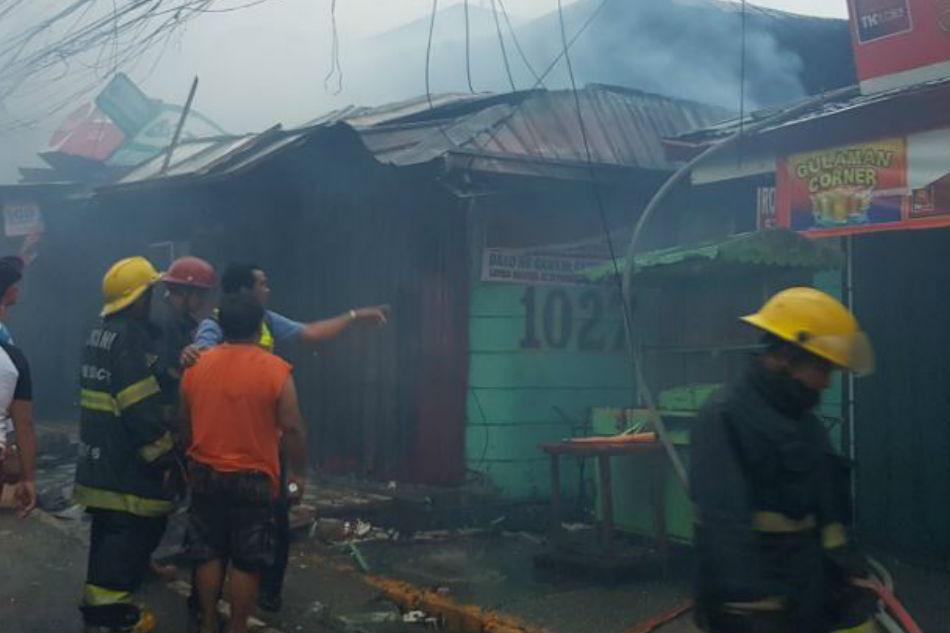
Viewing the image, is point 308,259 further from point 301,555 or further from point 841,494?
point 841,494

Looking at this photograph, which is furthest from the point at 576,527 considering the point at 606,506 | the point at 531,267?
the point at 531,267

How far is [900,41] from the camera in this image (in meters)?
6.62

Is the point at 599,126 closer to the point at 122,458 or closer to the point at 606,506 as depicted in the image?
the point at 606,506

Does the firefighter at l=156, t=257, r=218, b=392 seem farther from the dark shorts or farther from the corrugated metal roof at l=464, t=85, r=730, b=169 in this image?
the corrugated metal roof at l=464, t=85, r=730, b=169

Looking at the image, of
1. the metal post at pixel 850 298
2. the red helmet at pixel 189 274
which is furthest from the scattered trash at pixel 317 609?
the metal post at pixel 850 298

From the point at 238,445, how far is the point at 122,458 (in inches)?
29.7

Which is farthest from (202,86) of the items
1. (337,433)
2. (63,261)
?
(337,433)

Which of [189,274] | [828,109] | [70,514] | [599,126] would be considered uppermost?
[599,126]

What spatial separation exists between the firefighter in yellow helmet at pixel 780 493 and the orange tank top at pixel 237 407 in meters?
2.36

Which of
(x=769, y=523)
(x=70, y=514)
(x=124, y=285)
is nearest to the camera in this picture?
(x=769, y=523)

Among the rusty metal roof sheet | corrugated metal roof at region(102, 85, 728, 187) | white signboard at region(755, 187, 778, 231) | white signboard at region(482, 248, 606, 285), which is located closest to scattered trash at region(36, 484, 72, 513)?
corrugated metal roof at region(102, 85, 728, 187)

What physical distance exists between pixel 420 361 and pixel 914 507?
3.93 metres

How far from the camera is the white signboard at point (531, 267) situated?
9039 mm

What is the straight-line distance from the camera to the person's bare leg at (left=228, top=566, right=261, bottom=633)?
4.92m
